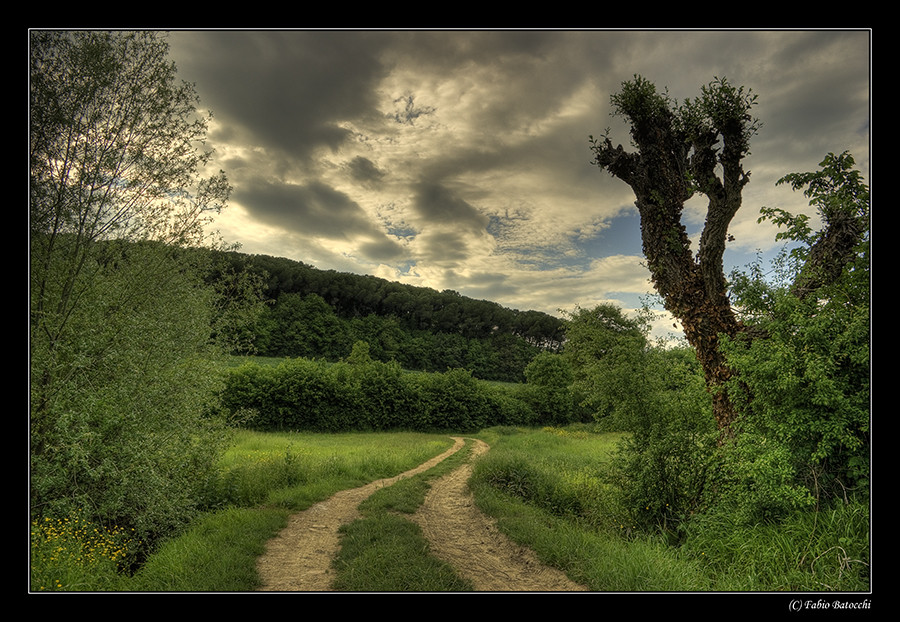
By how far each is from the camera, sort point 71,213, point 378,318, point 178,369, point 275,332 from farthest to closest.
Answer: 1. point 378,318
2. point 275,332
3. point 178,369
4. point 71,213

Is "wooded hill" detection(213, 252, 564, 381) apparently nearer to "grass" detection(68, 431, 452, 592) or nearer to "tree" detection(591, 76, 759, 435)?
"grass" detection(68, 431, 452, 592)

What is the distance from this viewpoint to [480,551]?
251 inches

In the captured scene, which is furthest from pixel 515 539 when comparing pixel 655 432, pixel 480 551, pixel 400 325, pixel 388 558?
pixel 400 325

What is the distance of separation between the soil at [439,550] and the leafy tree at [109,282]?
→ 2630 millimetres

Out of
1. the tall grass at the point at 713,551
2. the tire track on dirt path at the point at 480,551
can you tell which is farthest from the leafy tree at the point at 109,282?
the tall grass at the point at 713,551

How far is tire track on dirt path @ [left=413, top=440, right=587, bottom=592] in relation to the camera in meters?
5.15

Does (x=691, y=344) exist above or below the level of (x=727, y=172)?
below

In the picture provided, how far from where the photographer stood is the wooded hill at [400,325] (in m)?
58.2

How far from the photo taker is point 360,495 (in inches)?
397

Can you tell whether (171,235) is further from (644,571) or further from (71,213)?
(644,571)

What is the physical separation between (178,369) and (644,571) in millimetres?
9391

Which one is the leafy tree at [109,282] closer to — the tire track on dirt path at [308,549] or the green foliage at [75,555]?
the green foliage at [75,555]

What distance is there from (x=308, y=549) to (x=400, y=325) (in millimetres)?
62050
